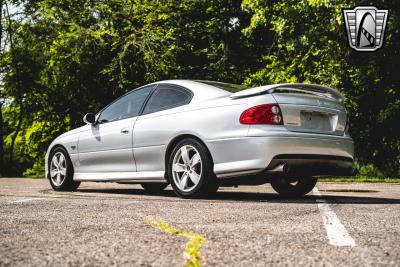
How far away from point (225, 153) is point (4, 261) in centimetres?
350

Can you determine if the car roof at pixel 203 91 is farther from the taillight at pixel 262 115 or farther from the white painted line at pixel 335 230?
the white painted line at pixel 335 230

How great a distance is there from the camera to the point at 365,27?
1622 cm

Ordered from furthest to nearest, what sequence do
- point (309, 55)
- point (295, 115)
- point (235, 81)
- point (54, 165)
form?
1. point (235, 81)
2. point (309, 55)
3. point (54, 165)
4. point (295, 115)

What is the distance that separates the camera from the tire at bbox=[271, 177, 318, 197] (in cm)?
729

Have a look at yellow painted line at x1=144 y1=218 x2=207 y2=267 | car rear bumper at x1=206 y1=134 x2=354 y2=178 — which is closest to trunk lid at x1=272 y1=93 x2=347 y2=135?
car rear bumper at x1=206 y1=134 x2=354 y2=178

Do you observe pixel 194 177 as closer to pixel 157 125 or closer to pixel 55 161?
pixel 157 125

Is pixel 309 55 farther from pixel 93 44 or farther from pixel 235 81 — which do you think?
pixel 93 44

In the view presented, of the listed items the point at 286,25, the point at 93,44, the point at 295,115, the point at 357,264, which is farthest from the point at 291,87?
the point at 93,44

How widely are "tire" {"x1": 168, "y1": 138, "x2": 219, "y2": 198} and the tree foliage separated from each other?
936 centimetres

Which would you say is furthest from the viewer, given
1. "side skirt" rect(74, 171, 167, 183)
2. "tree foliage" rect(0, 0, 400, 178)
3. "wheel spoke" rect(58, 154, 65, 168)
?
"tree foliage" rect(0, 0, 400, 178)

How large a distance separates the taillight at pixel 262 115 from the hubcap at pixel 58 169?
138 inches

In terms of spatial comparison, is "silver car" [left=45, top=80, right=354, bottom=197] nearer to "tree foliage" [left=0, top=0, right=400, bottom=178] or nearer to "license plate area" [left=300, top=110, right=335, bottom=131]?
"license plate area" [left=300, top=110, right=335, bottom=131]

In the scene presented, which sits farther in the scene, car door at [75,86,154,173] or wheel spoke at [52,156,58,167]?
wheel spoke at [52,156,58,167]

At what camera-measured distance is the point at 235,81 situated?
2416cm
